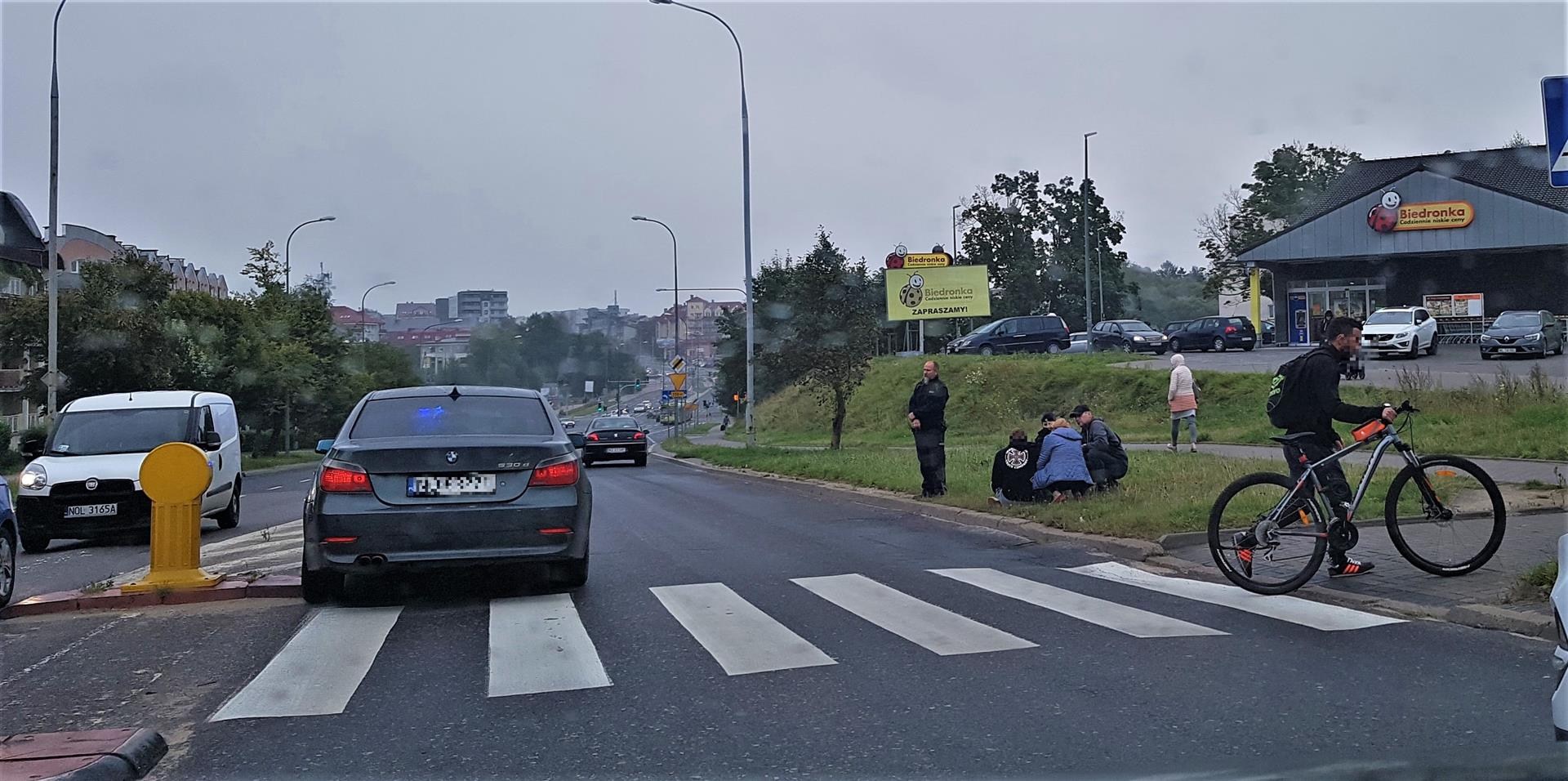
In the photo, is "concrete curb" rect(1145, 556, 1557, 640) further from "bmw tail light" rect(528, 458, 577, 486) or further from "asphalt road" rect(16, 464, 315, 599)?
"asphalt road" rect(16, 464, 315, 599)

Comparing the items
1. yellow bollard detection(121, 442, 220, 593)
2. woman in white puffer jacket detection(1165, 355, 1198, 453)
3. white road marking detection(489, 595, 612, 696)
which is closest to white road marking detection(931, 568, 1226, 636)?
white road marking detection(489, 595, 612, 696)

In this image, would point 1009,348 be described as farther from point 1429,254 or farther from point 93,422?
point 93,422

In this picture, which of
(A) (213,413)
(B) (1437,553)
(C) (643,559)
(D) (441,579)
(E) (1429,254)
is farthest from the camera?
(E) (1429,254)

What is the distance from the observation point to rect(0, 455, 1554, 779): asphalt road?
4.59 m

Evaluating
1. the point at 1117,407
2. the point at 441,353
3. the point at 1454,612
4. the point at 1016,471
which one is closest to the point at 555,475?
the point at 1454,612

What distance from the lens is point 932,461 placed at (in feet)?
49.0

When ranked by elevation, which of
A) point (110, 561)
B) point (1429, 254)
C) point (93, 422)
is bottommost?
point (110, 561)

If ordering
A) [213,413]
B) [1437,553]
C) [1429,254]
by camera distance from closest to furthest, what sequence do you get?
1. [1437,553]
2. [213,413]
3. [1429,254]

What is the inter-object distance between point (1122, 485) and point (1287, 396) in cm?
479

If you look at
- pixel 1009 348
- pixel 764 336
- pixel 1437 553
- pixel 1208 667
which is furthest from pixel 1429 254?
pixel 1208 667

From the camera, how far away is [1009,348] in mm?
51500

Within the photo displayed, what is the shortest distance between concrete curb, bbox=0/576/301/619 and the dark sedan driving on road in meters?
22.9

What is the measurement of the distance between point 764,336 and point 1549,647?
26.1 m

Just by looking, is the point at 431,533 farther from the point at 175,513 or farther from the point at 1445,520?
the point at 1445,520
